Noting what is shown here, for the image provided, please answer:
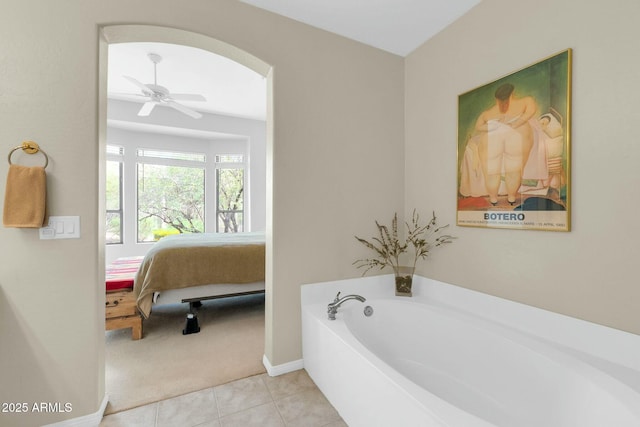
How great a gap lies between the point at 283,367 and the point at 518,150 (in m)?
2.07

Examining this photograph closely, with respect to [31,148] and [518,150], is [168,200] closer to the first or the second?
[31,148]

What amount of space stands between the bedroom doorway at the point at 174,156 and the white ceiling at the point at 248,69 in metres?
0.02

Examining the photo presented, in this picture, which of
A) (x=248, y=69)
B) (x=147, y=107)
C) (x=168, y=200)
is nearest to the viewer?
(x=248, y=69)

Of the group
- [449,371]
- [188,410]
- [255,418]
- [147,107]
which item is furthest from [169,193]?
[449,371]

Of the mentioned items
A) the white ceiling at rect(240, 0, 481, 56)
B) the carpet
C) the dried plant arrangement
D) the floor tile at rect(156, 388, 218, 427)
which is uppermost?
the white ceiling at rect(240, 0, 481, 56)

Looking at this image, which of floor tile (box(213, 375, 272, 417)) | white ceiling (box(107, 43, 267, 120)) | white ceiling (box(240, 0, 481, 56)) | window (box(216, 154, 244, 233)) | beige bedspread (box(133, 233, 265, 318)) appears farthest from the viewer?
window (box(216, 154, 244, 233))

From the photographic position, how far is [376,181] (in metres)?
2.34

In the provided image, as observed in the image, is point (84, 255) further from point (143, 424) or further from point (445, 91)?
Result: point (445, 91)

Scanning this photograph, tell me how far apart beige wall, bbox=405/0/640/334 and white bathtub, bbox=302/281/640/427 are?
16cm

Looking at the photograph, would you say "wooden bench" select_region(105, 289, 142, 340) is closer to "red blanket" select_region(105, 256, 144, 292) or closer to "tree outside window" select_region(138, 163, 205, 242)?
"red blanket" select_region(105, 256, 144, 292)

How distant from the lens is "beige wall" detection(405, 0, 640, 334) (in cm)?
123

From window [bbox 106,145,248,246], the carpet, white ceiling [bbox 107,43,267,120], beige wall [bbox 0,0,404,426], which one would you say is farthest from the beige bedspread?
window [bbox 106,145,248,246]

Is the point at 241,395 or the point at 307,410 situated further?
the point at 241,395

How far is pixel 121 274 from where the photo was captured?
2693 mm
